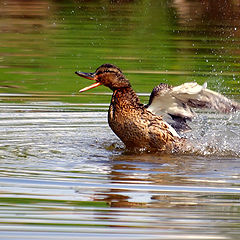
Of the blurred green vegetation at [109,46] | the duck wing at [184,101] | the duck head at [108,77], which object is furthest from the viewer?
the blurred green vegetation at [109,46]

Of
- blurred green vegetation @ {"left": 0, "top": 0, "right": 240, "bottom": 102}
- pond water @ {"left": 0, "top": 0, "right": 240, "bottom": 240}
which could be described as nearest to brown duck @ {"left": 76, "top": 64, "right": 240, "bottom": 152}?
pond water @ {"left": 0, "top": 0, "right": 240, "bottom": 240}

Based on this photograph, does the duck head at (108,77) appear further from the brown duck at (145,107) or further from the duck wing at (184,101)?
the duck wing at (184,101)

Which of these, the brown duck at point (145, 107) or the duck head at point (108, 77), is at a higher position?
the duck head at point (108, 77)

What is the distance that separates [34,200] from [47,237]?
1.04 metres

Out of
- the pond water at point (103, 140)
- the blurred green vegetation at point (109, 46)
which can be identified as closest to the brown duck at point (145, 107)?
the pond water at point (103, 140)

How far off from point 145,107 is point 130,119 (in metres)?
0.37

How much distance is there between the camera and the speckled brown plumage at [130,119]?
31.8 feet

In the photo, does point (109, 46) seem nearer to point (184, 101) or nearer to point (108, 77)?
point (184, 101)

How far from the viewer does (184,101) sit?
392 inches

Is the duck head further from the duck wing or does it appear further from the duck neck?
the duck wing

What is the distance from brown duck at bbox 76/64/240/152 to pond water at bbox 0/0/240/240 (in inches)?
10.4

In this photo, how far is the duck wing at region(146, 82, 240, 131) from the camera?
9.51 m

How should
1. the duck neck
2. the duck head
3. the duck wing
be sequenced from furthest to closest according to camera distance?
1. the duck neck
2. the duck head
3. the duck wing

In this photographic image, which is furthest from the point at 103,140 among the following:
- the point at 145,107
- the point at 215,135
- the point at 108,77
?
the point at 215,135
